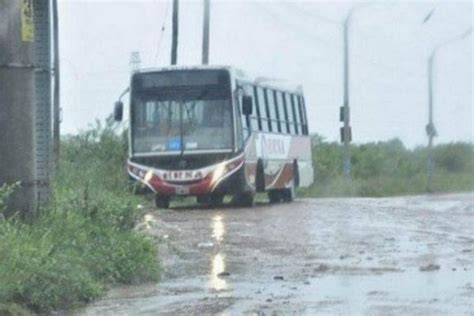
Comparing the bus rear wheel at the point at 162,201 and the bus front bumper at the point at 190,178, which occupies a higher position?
the bus front bumper at the point at 190,178

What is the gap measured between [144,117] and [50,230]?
17582mm

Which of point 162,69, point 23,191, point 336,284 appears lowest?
point 336,284

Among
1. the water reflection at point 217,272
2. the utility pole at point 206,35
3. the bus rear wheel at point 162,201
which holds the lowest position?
the water reflection at point 217,272

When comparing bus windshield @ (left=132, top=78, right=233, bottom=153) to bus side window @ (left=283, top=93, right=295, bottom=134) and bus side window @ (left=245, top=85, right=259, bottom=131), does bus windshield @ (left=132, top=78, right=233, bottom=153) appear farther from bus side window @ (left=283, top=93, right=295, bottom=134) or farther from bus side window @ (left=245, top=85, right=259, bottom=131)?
bus side window @ (left=283, top=93, right=295, bottom=134)

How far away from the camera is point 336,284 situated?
1442cm

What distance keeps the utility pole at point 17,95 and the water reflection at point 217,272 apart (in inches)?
79.3

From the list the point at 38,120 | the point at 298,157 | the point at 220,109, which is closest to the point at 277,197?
the point at 298,157

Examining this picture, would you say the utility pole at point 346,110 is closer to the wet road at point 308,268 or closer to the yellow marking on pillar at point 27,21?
the wet road at point 308,268

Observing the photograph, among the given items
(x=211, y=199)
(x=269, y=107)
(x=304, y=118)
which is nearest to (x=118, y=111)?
(x=211, y=199)

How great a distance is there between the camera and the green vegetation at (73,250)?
12.4m

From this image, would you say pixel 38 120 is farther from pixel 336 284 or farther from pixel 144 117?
pixel 144 117

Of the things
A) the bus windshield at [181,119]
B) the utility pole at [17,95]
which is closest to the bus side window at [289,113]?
the bus windshield at [181,119]

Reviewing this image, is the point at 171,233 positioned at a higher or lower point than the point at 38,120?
lower

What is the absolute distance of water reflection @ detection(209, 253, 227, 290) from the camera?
14.5 meters
